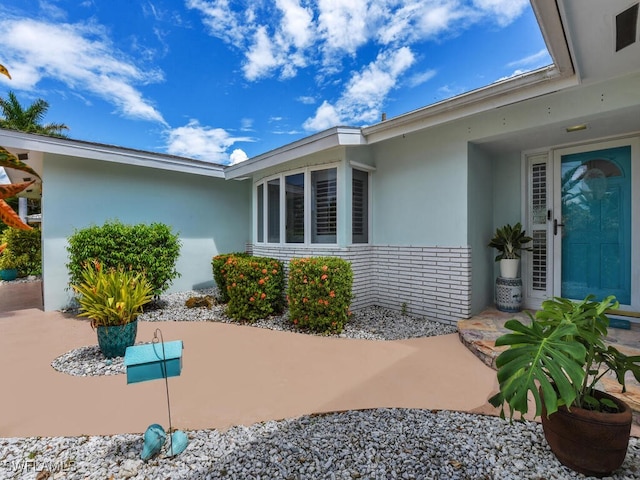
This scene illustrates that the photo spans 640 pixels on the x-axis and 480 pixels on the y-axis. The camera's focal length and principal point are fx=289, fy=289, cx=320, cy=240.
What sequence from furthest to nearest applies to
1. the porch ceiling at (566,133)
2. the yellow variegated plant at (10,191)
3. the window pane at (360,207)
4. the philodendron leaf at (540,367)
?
the window pane at (360,207), the porch ceiling at (566,133), the philodendron leaf at (540,367), the yellow variegated plant at (10,191)

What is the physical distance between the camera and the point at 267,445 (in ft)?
6.93

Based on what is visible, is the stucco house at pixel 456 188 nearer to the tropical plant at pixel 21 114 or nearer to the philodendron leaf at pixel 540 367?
the philodendron leaf at pixel 540 367

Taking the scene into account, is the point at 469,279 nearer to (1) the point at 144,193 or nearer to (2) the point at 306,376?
(2) the point at 306,376

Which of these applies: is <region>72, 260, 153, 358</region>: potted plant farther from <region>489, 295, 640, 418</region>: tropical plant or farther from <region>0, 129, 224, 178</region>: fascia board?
<region>489, 295, 640, 418</region>: tropical plant

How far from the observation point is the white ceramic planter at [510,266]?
5.08 metres

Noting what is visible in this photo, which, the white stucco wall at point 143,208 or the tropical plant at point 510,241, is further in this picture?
the white stucco wall at point 143,208

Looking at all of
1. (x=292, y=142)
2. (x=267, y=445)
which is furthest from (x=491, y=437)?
(x=292, y=142)

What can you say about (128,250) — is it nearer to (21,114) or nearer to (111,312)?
(111,312)

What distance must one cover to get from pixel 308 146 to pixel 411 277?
3.22 meters

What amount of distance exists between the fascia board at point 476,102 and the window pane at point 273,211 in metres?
2.61

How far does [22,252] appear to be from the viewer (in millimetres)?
11039

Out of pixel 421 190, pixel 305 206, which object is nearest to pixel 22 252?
pixel 305 206

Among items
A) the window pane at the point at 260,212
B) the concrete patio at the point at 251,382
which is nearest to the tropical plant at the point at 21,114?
the window pane at the point at 260,212

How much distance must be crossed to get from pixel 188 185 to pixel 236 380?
6.48 m
